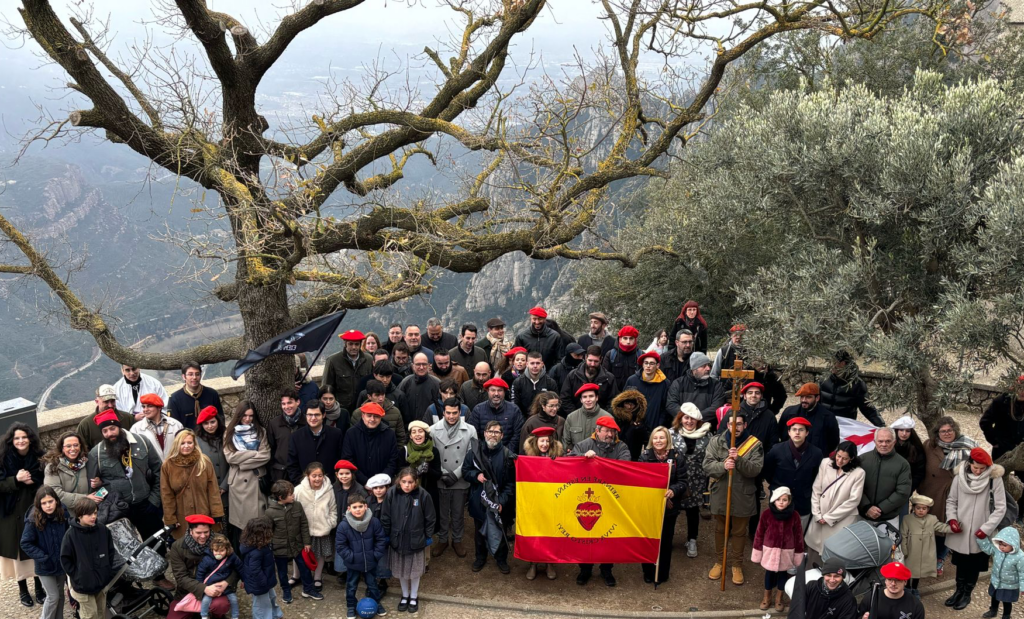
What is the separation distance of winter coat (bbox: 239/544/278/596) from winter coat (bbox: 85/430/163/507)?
1418 millimetres

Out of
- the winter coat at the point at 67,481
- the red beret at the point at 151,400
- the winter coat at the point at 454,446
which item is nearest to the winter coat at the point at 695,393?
the winter coat at the point at 454,446

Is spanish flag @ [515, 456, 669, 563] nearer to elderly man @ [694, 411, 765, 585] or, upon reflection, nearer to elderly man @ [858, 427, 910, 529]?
elderly man @ [694, 411, 765, 585]

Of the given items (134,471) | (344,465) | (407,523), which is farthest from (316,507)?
(134,471)

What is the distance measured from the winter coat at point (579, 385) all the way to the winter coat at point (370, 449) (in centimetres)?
241

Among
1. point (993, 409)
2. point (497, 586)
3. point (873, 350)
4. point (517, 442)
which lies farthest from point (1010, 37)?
point (497, 586)

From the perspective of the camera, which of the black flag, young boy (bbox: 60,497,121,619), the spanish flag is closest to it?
young boy (bbox: 60,497,121,619)

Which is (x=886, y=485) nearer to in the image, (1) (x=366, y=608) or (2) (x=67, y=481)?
(1) (x=366, y=608)

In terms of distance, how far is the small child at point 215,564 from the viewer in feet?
24.7

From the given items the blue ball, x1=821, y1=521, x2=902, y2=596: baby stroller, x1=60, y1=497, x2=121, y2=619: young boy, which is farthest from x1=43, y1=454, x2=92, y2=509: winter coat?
x1=821, y1=521, x2=902, y2=596: baby stroller

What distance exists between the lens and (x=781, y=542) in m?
8.12

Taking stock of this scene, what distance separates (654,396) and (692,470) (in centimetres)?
134

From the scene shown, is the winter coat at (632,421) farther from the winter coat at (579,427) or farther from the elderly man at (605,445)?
the elderly man at (605,445)

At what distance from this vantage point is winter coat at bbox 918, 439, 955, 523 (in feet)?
28.2

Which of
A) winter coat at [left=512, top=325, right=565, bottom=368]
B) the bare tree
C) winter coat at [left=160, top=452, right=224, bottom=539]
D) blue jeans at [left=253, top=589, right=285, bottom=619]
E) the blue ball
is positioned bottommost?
the blue ball
